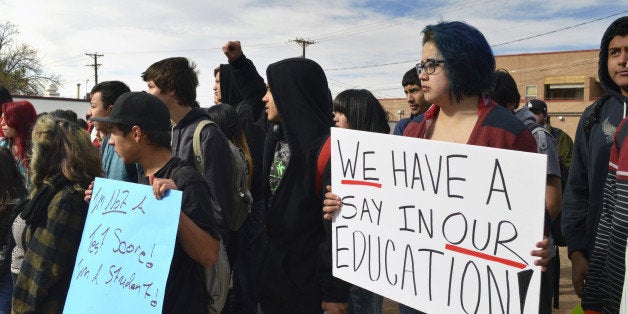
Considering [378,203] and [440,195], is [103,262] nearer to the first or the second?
[378,203]

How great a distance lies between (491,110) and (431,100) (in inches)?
8.7

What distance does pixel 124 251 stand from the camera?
206 centimetres

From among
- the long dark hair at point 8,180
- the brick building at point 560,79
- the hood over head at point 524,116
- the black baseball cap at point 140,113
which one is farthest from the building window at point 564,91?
the black baseball cap at point 140,113

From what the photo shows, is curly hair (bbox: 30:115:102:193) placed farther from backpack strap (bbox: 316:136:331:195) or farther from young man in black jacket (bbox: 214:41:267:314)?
young man in black jacket (bbox: 214:41:267:314)

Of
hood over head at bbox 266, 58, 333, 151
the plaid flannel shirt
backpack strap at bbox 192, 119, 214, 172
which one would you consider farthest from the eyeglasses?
the plaid flannel shirt

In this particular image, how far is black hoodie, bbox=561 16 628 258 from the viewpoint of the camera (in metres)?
2.37

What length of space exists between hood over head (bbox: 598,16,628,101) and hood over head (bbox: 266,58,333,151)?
1320 mm

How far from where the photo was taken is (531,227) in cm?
157

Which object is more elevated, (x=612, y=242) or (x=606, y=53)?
(x=606, y=53)

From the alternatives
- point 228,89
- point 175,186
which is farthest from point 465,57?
point 228,89

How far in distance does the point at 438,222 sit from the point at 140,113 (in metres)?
1.28

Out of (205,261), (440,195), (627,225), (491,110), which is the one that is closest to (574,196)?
(627,225)

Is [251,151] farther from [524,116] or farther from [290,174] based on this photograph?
[524,116]

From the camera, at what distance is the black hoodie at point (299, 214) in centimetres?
250
